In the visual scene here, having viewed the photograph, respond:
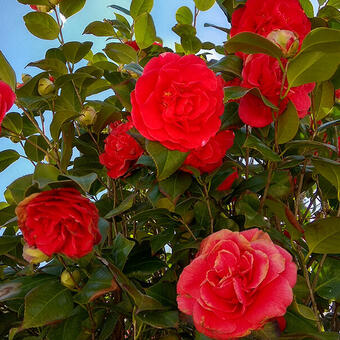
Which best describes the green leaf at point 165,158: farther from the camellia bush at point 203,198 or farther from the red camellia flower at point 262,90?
the red camellia flower at point 262,90

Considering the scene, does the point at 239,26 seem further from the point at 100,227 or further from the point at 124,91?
the point at 100,227

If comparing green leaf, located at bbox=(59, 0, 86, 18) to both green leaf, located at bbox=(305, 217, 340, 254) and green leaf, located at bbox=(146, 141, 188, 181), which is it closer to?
green leaf, located at bbox=(146, 141, 188, 181)

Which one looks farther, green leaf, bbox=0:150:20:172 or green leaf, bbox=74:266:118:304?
green leaf, bbox=0:150:20:172

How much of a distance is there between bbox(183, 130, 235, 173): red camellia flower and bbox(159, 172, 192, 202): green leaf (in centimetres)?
3

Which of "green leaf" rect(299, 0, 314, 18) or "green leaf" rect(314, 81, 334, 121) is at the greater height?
"green leaf" rect(299, 0, 314, 18)

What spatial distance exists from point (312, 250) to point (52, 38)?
2.72 ft

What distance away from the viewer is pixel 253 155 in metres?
0.99

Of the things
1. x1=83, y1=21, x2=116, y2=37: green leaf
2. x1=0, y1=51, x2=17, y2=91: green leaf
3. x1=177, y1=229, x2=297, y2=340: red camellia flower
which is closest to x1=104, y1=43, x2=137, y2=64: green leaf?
x1=83, y1=21, x2=116, y2=37: green leaf

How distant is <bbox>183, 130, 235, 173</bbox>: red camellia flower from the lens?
29.2 inches

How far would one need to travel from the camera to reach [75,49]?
43.2 inches

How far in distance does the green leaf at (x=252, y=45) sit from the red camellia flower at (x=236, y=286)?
274 mm

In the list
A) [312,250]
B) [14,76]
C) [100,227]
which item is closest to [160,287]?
[100,227]

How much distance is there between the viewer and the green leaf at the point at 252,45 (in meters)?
0.65

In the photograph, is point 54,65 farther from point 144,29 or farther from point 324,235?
point 324,235
